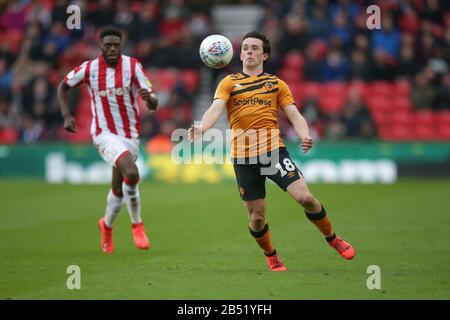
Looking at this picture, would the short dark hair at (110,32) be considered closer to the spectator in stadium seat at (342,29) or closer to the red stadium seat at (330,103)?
the red stadium seat at (330,103)

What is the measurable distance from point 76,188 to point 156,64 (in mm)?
5989

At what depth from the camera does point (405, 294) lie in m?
7.53

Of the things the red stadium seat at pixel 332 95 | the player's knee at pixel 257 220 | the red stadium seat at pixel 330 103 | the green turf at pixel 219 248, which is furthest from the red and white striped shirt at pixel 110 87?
the red stadium seat at pixel 332 95

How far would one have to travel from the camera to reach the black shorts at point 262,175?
28.9 feet

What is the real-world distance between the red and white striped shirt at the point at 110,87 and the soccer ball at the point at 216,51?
1917 mm

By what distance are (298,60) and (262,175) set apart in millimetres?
15618

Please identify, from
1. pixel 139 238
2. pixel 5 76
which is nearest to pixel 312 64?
pixel 5 76

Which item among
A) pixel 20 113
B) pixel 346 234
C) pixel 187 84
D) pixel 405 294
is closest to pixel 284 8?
pixel 187 84

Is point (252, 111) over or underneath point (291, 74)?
underneath

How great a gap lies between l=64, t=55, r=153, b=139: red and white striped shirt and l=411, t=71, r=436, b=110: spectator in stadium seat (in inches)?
527

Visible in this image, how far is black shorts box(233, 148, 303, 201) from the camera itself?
8.81 m

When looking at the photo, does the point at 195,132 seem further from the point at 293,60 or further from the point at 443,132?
the point at 293,60

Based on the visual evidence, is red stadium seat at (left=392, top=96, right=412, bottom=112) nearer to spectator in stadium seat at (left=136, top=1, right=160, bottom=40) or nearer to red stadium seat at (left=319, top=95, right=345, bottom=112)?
red stadium seat at (left=319, top=95, right=345, bottom=112)

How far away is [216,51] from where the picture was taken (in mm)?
8914
